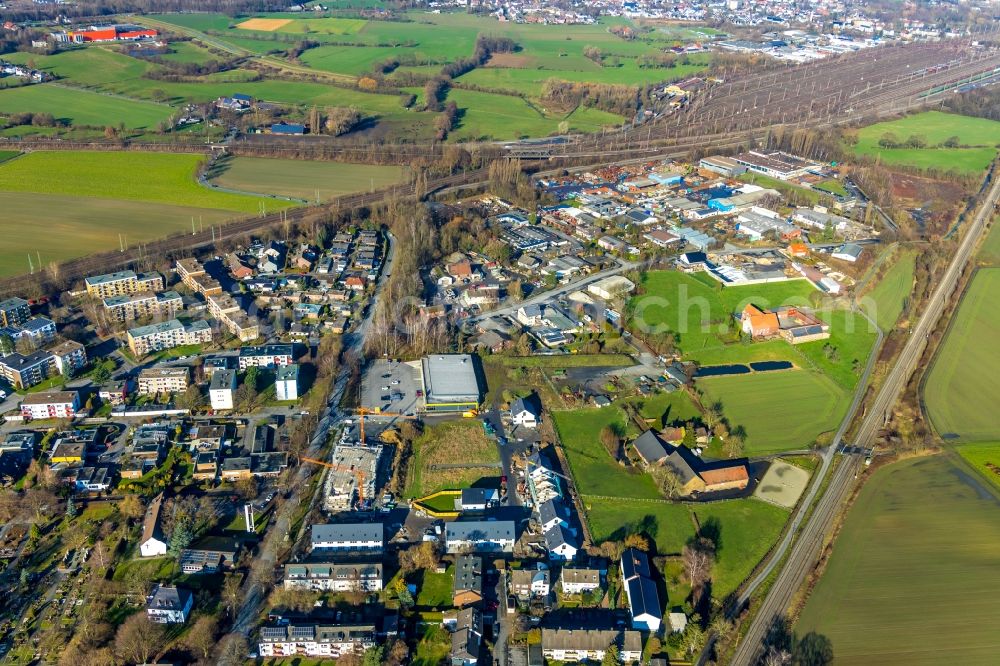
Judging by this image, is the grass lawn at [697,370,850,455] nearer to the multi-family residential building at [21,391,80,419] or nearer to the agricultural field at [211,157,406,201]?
the multi-family residential building at [21,391,80,419]

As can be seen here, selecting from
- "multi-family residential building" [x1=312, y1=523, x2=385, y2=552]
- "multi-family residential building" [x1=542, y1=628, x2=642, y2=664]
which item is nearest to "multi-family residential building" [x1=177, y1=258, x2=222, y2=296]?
"multi-family residential building" [x1=312, y1=523, x2=385, y2=552]

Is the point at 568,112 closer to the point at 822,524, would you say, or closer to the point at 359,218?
the point at 359,218

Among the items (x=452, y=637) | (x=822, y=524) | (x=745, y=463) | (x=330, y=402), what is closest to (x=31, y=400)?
(x=330, y=402)

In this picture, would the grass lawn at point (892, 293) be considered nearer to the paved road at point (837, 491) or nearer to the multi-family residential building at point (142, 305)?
the paved road at point (837, 491)

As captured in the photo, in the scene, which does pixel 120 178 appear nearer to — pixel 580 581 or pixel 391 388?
pixel 391 388

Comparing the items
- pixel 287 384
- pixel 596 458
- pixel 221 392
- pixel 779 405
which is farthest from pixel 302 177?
pixel 779 405

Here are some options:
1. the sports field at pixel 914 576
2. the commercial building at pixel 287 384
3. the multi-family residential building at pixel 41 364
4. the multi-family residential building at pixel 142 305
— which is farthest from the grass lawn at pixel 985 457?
the multi-family residential building at pixel 41 364

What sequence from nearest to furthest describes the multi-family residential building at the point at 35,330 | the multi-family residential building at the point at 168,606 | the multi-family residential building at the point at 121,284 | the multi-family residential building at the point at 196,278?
the multi-family residential building at the point at 168,606 → the multi-family residential building at the point at 35,330 → the multi-family residential building at the point at 121,284 → the multi-family residential building at the point at 196,278
